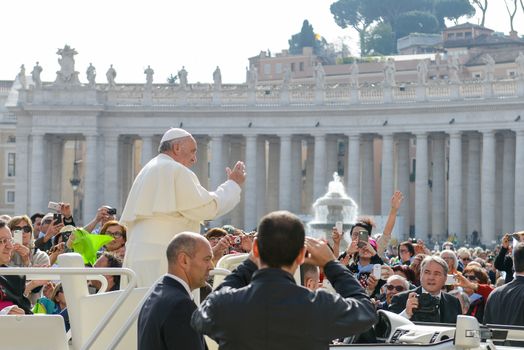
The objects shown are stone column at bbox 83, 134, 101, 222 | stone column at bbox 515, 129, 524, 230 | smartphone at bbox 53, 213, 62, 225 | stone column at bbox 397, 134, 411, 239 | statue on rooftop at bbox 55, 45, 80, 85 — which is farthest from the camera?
statue on rooftop at bbox 55, 45, 80, 85

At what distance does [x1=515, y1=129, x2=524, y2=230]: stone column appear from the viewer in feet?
299

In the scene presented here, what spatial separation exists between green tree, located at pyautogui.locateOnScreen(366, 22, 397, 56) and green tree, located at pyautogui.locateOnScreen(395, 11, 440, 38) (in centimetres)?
216

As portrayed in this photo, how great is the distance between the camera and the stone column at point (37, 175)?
10175 centimetres

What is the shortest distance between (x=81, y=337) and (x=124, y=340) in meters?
0.40

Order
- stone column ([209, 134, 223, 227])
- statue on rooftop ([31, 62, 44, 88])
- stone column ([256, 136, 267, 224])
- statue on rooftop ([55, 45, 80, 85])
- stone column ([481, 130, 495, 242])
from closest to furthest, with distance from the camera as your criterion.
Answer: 1. stone column ([481, 130, 495, 242])
2. stone column ([209, 134, 223, 227])
3. stone column ([256, 136, 267, 224])
4. statue on rooftop ([31, 62, 44, 88])
5. statue on rooftop ([55, 45, 80, 85])

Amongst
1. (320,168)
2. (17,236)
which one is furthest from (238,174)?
(320,168)

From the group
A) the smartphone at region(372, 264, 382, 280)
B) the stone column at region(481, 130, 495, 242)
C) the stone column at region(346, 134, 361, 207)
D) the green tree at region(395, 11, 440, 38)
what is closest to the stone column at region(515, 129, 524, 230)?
the stone column at region(481, 130, 495, 242)

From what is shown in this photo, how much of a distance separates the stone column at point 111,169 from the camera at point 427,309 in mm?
87824

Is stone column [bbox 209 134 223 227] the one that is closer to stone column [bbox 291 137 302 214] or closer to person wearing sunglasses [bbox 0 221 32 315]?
stone column [bbox 291 137 302 214]

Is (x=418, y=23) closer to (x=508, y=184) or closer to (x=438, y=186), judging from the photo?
(x=438, y=186)

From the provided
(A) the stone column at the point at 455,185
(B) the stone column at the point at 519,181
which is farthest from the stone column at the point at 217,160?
(B) the stone column at the point at 519,181

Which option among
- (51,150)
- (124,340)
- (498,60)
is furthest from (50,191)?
(124,340)

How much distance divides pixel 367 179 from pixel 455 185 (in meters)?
9.32

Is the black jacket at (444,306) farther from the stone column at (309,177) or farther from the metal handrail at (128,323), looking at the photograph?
the stone column at (309,177)
